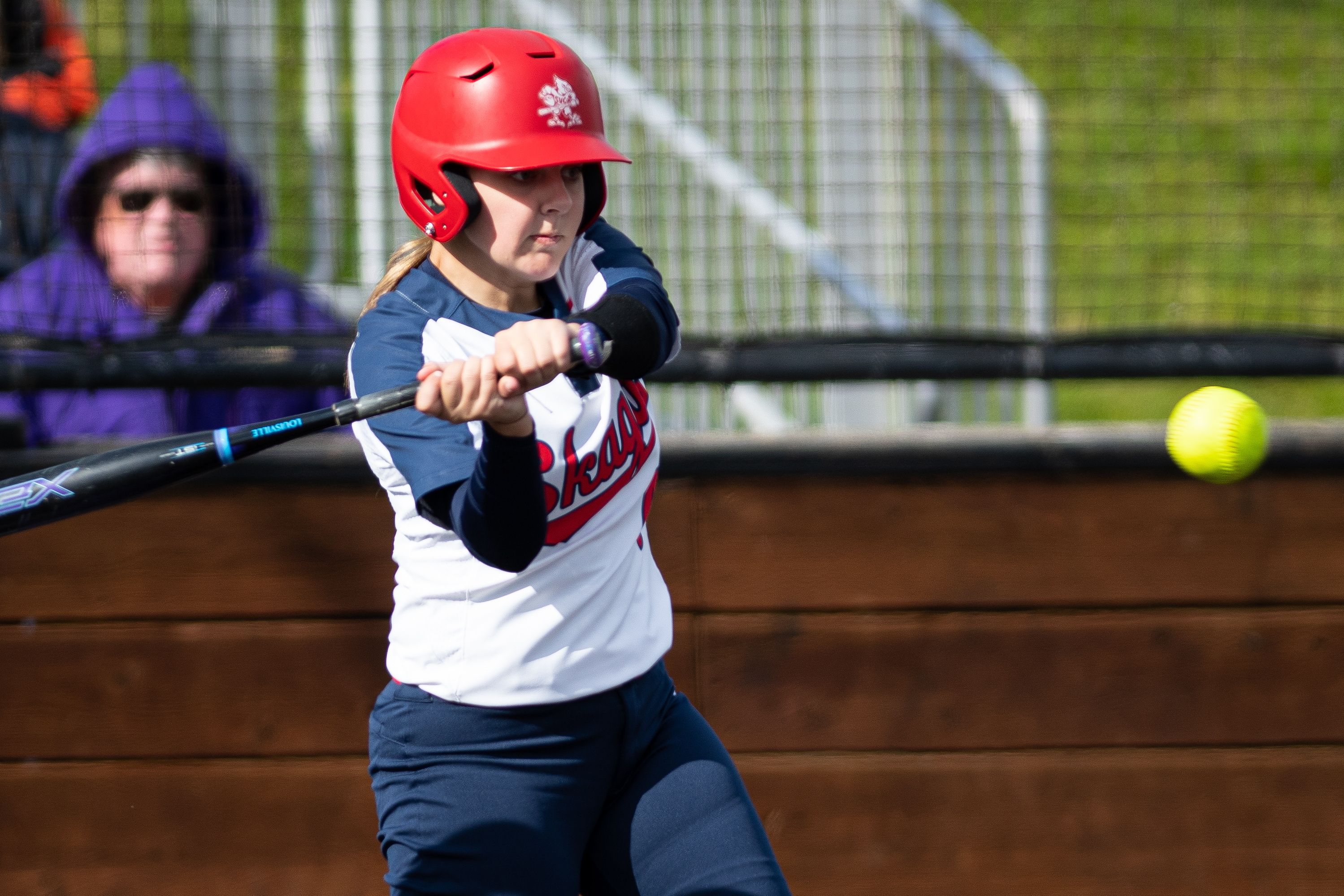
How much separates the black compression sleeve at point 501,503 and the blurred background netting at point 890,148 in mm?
1338

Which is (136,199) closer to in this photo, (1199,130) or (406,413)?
(406,413)

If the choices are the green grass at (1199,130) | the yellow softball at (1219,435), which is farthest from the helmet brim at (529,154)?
the green grass at (1199,130)

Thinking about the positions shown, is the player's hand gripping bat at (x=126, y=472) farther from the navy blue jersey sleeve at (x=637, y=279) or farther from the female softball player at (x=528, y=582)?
the navy blue jersey sleeve at (x=637, y=279)

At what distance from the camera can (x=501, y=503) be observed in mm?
1657

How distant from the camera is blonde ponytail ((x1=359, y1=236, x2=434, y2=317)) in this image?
1.98 metres

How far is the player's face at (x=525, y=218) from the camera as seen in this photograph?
1899 millimetres

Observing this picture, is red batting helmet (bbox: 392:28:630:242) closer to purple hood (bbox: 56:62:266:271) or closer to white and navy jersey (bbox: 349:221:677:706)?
white and navy jersey (bbox: 349:221:677:706)

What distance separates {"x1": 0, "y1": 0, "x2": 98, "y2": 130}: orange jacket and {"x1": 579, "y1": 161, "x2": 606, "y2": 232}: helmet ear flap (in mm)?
1579

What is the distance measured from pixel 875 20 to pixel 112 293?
2.14 m

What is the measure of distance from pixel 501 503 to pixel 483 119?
1.86 ft

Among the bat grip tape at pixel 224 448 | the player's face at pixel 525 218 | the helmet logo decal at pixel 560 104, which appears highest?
the helmet logo decal at pixel 560 104

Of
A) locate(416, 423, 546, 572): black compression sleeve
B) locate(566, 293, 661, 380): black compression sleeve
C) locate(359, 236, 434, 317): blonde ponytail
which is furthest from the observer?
locate(359, 236, 434, 317): blonde ponytail

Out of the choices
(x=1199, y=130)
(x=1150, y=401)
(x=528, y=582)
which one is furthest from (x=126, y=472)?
(x=1150, y=401)

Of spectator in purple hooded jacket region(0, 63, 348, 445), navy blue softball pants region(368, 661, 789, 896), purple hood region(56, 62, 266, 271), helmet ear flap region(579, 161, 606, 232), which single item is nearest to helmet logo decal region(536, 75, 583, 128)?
helmet ear flap region(579, 161, 606, 232)
